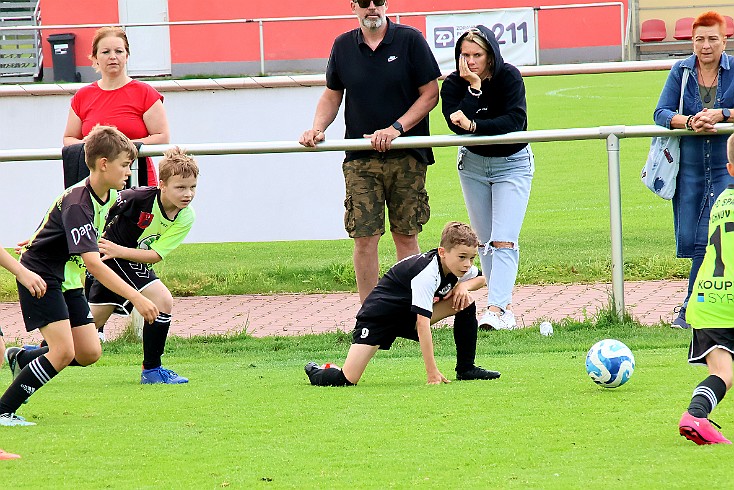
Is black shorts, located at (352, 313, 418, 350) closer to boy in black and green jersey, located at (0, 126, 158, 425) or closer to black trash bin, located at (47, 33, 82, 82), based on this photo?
boy in black and green jersey, located at (0, 126, 158, 425)

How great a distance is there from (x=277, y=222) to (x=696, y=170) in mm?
5346

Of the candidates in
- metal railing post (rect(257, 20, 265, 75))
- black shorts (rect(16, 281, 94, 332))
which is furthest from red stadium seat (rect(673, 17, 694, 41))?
black shorts (rect(16, 281, 94, 332))

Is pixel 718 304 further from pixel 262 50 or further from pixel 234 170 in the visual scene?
pixel 262 50

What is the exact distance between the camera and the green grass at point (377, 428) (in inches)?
170

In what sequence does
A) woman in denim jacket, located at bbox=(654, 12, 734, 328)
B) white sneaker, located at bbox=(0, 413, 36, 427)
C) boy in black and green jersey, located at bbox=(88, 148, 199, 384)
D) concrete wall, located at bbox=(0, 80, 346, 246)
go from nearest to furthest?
white sneaker, located at bbox=(0, 413, 36, 427) → boy in black and green jersey, located at bbox=(88, 148, 199, 384) → woman in denim jacket, located at bbox=(654, 12, 734, 328) → concrete wall, located at bbox=(0, 80, 346, 246)

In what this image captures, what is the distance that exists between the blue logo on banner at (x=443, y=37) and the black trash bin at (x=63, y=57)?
979cm

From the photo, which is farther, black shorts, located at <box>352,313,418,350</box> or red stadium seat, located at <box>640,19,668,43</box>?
red stadium seat, located at <box>640,19,668,43</box>

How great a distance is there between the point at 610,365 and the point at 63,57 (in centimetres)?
2456

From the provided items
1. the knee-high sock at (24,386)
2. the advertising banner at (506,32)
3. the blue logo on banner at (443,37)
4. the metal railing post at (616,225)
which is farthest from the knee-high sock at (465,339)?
the advertising banner at (506,32)

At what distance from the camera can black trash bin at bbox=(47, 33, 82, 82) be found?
27734 mm

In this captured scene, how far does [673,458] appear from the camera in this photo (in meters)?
4.38

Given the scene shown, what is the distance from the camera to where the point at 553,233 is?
51.8ft

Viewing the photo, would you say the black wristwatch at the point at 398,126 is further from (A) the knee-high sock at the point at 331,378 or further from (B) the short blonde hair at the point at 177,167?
(A) the knee-high sock at the point at 331,378

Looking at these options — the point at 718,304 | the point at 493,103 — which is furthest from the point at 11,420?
the point at 493,103
